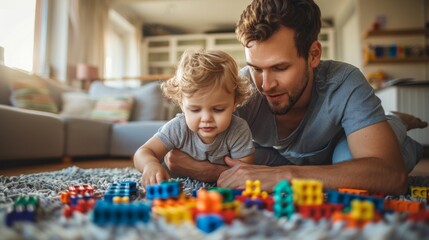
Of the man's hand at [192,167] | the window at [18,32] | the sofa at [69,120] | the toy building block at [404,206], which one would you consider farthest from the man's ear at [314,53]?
the window at [18,32]

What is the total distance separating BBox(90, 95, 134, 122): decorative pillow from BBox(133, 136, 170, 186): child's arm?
2.16 metres

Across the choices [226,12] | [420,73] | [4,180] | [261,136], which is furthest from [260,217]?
[226,12]

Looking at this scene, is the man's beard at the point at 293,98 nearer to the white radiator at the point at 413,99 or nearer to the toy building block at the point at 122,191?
the toy building block at the point at 122,191

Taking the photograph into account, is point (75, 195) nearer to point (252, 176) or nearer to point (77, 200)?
point (77, 200)

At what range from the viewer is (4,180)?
48.5 inches

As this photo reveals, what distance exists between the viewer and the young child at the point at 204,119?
42.5 inches

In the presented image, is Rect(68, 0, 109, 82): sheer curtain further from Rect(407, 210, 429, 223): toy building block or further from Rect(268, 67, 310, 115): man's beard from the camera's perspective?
Rect(407, 210, 429, 223): toy building block

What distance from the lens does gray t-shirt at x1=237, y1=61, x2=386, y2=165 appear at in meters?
1.08

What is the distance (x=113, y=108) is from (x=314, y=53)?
8.00 ft

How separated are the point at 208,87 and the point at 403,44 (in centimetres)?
452

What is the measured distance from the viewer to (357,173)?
0.92m

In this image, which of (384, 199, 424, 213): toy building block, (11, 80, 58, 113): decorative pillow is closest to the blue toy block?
(384, 199, 424, 213): toy building block

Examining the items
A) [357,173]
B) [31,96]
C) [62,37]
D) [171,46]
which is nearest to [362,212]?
[357,173]

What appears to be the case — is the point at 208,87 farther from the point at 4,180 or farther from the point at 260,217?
the point at 4,180
